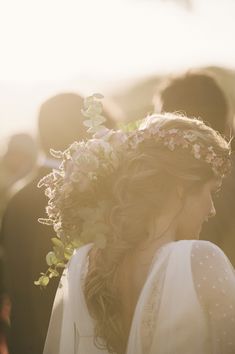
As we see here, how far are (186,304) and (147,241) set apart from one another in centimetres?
32

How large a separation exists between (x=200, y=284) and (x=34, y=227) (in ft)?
5.98

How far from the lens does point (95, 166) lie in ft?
11.4

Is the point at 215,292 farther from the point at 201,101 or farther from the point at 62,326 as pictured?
the point at 201,101

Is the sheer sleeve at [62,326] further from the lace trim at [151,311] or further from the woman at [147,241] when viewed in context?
the lace trim at [151,311]

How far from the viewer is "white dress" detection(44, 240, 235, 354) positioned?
3.22m

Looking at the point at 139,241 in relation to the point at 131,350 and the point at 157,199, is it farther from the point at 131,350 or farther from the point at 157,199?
the point at 131,350

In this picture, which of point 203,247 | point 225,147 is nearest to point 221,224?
point 225,147

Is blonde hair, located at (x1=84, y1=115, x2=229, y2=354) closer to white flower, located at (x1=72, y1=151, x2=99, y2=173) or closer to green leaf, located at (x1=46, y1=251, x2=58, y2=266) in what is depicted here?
white flower, located at (x1=72, y1=151, x2=99, y2=173)

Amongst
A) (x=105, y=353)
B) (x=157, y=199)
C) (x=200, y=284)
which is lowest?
(x=105, y=353)

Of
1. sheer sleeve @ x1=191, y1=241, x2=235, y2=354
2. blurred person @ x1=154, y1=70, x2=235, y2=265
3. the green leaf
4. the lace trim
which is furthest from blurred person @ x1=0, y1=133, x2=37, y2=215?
sheer sleeve @ x1=191, y1=241, x2=235, y2=354

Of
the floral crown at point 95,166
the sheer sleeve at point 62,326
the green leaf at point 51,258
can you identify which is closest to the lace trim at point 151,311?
the floral crown at point 95,166

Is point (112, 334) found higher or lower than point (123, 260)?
lower

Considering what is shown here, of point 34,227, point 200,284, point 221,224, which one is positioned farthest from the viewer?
point 34,227

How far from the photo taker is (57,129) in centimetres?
489
